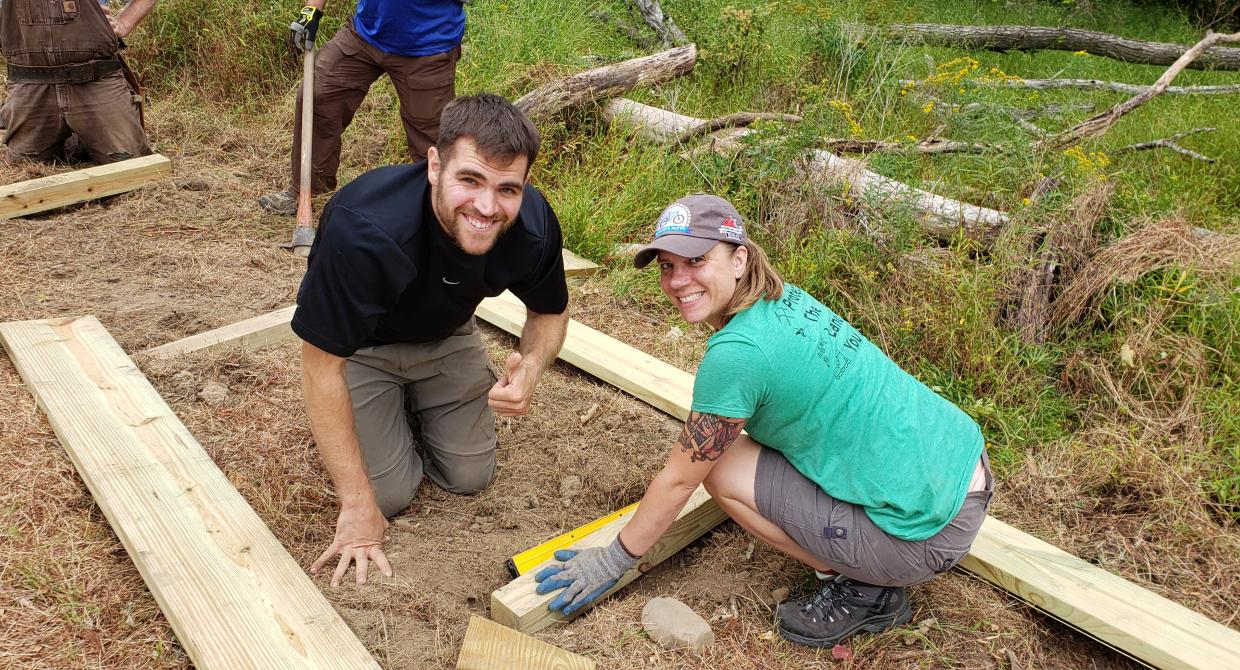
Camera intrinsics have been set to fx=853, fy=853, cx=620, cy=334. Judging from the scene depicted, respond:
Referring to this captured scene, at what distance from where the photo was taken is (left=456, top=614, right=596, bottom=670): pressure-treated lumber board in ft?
6.63

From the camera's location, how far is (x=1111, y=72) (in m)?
7.46

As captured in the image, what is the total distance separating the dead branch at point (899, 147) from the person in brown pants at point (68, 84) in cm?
445

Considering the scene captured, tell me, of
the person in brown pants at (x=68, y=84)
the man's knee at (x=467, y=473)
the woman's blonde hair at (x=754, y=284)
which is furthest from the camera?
the person in brown pants at (x=68, y=84)

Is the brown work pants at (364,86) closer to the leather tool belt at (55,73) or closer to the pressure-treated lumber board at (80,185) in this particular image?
the pressure-treated lumber board at (80,185)

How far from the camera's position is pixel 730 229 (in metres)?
2.11

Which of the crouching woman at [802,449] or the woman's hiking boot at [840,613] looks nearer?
the crouching woman at [802,449]

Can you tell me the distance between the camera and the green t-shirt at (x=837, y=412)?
205cm

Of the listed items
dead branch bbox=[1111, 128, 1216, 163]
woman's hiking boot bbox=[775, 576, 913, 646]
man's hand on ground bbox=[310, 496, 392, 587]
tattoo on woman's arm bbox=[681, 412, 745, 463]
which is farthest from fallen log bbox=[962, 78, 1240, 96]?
man's hand on ground bbox=[310, 496, 392, 587]

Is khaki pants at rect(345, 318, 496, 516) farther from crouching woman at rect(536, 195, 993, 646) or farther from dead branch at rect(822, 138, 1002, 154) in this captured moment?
dead branch at rect(822, 138, 1002, 154)

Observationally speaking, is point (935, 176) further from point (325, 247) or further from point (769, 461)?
point (325, 247)

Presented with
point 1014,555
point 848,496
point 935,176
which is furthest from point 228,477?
point 935,176

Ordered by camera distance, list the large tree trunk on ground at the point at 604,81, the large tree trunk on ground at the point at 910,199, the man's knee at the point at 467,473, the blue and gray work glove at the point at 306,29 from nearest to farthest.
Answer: the man's knee at the point at 467,473
the large tree trunk on ground at the point at 910,199
the blue and gray work glove at the point at 306,29
the large tree trunk on ground at the point at 604,81

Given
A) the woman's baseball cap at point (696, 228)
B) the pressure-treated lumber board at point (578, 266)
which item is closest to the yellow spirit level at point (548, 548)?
the woman's baseball cap at point (696, 228)

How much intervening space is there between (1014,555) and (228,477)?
2530 millimetres
